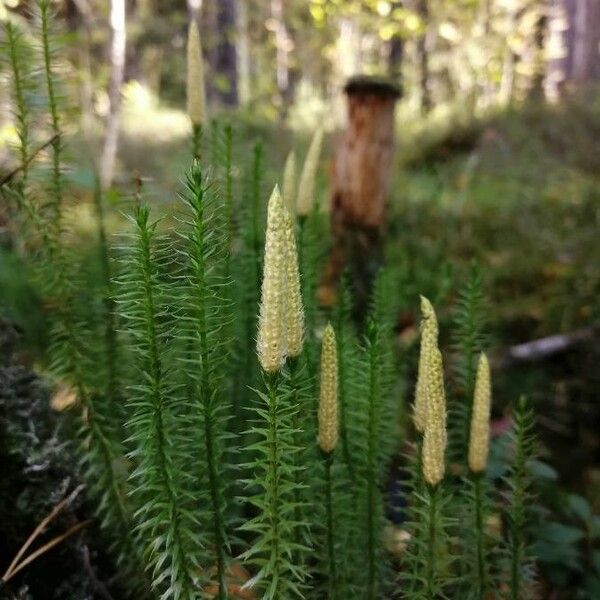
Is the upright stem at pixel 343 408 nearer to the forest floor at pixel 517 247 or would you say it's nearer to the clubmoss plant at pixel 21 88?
the forest floor at pixel 517 247

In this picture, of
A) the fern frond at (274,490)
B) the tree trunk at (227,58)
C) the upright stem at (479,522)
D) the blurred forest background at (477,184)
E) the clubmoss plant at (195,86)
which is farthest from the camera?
the tree trunk at (227,58)

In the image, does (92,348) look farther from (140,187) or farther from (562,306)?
(562,306)

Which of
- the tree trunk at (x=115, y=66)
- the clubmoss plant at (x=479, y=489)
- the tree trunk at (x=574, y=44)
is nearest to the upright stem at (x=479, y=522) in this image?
the clubmoss plant at (x=479, y=489)

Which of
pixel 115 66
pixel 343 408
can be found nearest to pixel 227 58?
pixel 115 66

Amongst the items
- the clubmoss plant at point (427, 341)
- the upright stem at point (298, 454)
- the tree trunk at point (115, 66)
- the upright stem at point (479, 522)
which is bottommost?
the upright stem at point (479, 522)

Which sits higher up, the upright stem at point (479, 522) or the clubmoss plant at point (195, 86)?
the clubmoss plant at point (195, 86)

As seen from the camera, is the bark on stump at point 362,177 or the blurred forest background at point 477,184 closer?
the blurred forest background at point 477,184

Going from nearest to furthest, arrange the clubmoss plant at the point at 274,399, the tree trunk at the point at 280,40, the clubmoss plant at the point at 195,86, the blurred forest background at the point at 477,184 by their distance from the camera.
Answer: the clubmoss plant at the point at 274,399
the clubmoss plant at the point at 195,86
the blurred forest background at the point at 477,184
the tree trunk at the point at 280,40

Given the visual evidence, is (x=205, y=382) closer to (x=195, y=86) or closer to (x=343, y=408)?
(x=343, y=408)
